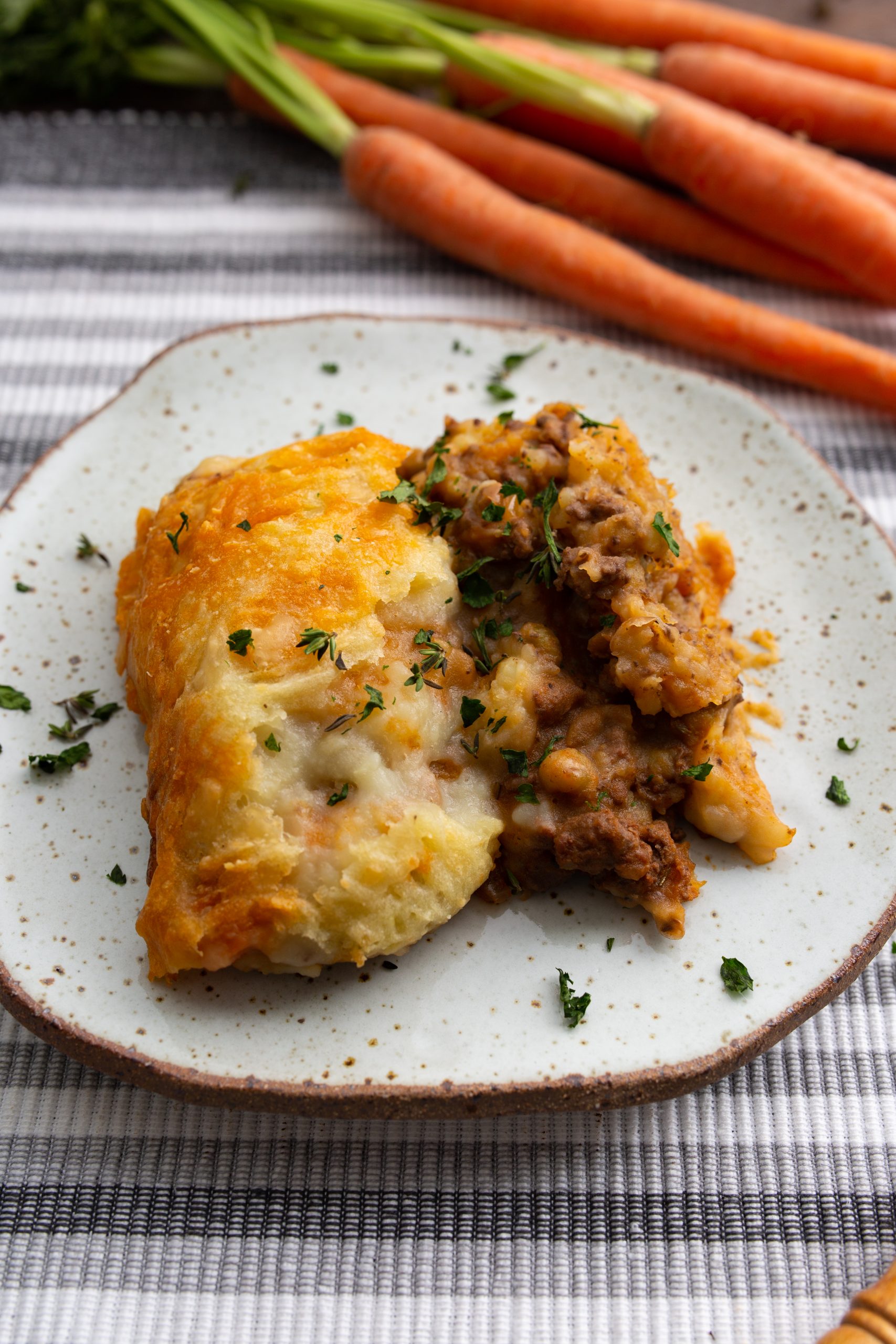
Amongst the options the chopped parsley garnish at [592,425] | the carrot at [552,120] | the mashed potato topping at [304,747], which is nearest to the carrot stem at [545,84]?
the carrot at [552,120]

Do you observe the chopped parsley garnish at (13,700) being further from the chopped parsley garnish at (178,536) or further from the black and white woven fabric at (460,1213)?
the black and white woven fabric at (460,1213)

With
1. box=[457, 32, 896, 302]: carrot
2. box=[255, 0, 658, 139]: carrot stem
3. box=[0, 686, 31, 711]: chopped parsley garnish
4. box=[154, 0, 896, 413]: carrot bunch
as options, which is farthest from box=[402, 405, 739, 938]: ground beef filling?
box=[255, 0, 658, 139]: carrot stem

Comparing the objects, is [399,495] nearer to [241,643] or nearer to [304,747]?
[241,643]

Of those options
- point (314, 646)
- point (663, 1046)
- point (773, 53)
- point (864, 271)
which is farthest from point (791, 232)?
point (663, 1046)

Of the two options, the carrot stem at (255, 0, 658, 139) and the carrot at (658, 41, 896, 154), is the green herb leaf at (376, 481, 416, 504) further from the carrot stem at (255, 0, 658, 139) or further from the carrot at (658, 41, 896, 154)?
the carrot at (658, 41, 896, 154)

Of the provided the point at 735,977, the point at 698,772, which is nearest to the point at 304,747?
the point at 698,772

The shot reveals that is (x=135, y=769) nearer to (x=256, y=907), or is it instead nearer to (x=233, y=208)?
(x=256, y=907)
